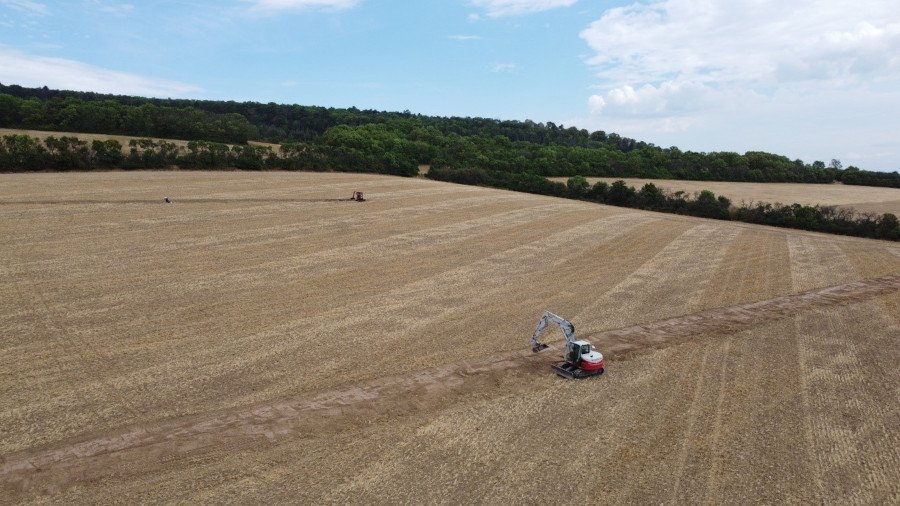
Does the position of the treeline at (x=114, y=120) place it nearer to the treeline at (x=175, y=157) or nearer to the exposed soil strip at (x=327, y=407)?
the treeline at (x=175, y=157)

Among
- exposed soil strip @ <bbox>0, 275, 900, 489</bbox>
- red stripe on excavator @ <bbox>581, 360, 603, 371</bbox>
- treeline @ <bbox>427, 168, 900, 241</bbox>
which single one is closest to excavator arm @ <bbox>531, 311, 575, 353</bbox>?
exposed soil strip @ <bbox>0, 275, 900, 489</bbox>

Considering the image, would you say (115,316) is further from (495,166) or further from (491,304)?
(495,166)

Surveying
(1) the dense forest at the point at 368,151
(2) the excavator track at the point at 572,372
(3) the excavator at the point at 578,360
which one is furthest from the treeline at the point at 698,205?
(2) the excavator track at the point at 572,372

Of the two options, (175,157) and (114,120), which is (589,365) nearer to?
(175,157)

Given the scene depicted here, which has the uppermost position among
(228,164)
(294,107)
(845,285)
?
(294,107)

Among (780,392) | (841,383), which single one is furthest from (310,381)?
→ (841,383)

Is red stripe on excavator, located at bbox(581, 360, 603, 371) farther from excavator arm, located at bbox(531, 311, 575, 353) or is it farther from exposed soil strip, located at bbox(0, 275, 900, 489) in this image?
exposed soil strip, located at bbox(0, 275, 900, 489)

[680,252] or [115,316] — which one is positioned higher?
[680,252]

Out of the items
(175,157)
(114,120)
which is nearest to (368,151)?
(175,157)
